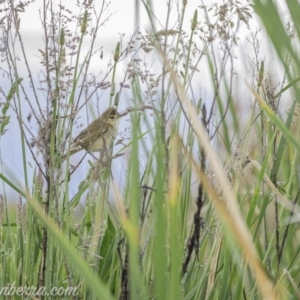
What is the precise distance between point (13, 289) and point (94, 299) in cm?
36

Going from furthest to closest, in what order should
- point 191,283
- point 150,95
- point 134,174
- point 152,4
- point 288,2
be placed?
1. point 191,283
2. point 150,95
3. point 152,4
4. point 288,2
5. point 134,174

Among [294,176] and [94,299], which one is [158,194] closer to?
[94,299]

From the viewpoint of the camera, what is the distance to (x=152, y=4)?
1.26 m

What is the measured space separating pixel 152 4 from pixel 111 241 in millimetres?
984

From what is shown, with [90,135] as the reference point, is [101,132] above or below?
below

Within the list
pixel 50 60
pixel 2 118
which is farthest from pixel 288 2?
pixel 2 118

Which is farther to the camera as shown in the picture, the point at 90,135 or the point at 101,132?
the point at 90,135

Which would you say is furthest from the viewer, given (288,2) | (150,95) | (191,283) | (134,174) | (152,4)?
(191,283)

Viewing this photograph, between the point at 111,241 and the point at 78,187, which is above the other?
the point at 78,187

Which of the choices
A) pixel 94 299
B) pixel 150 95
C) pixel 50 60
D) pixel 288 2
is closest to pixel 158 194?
pixel 288 2

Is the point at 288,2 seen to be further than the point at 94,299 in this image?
No

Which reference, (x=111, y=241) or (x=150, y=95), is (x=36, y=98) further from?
(x=111, y=241)

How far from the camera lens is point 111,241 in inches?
80.6

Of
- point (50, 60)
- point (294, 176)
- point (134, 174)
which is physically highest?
point (50, 60)
